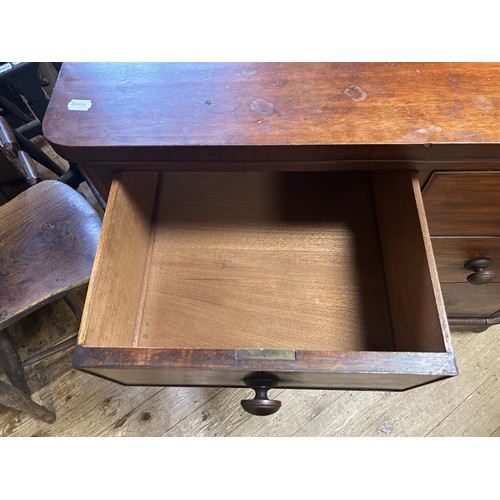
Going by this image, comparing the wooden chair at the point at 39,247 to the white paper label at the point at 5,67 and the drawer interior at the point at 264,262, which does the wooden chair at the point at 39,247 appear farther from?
the white paper label at the point at 5,67

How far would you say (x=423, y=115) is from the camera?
0.57 m

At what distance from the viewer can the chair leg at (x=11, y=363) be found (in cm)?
100

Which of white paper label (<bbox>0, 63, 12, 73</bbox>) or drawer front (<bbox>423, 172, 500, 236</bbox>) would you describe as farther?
white paper label (<bbox>0, 63, 12, 73</bbox>)

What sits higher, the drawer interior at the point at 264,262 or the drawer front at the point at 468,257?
the drawer interior at the point at 264,262

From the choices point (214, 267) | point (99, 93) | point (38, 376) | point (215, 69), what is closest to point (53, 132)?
point (99, 93)

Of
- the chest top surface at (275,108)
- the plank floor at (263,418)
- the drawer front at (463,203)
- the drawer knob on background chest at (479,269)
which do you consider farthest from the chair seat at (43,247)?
the drawer knob on background chest at (479,269)

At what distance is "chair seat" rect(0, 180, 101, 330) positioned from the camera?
80 centimetres

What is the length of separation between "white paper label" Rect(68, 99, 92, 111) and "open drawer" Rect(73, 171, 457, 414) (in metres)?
0.10

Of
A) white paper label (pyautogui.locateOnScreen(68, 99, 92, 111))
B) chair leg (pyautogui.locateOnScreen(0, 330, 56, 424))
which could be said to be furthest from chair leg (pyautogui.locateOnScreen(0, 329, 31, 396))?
white paper label (pyautogui.locateOnScreen(68, 99, 92, 111))

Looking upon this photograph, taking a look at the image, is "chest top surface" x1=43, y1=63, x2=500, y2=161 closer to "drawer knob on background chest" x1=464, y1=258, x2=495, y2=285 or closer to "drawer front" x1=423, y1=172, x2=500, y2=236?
"drawer front" x1=423, y1=172, x2=500, y2=236

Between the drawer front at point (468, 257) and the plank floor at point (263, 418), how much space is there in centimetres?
36

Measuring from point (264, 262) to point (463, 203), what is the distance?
0.35 metres

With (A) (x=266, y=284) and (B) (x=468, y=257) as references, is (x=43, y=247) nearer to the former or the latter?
(A) (x=266, y=284)

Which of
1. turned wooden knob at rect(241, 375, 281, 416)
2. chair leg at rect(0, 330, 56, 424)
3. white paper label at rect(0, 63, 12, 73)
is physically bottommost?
chair leg at rect(0, 330, 56, 424)
